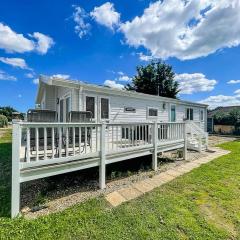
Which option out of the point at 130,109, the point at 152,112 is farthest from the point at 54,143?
the point at 152,112

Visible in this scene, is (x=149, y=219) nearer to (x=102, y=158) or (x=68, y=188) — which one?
(x=102, y=158)

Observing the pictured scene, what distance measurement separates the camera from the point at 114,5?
10.5 m

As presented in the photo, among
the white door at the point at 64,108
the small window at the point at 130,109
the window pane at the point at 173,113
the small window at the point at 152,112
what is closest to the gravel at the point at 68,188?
the white door at the point at 64,108

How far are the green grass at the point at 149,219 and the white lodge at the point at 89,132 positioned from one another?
591 millimetres

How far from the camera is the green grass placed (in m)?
2.87

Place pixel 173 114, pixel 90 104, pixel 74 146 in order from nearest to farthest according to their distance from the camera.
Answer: pixel 74 146
pixel 90 104
pixel 173 114

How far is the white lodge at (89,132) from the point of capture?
3.59 m

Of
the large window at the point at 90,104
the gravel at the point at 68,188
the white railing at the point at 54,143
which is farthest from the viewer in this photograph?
the large window at the point at 90,104

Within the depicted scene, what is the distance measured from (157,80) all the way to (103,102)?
1987 cm

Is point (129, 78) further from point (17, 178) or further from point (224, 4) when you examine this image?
point (17, 178)

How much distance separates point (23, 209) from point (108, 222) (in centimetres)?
165

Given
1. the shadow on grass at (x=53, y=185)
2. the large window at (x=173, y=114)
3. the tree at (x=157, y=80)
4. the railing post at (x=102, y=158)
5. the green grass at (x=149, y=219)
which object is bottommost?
the green grass at (x=149, y=219)

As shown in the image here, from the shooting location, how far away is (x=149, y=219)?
10.8ft

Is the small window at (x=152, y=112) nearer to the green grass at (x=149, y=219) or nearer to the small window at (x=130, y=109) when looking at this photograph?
the small window at (x=130, y=109)
